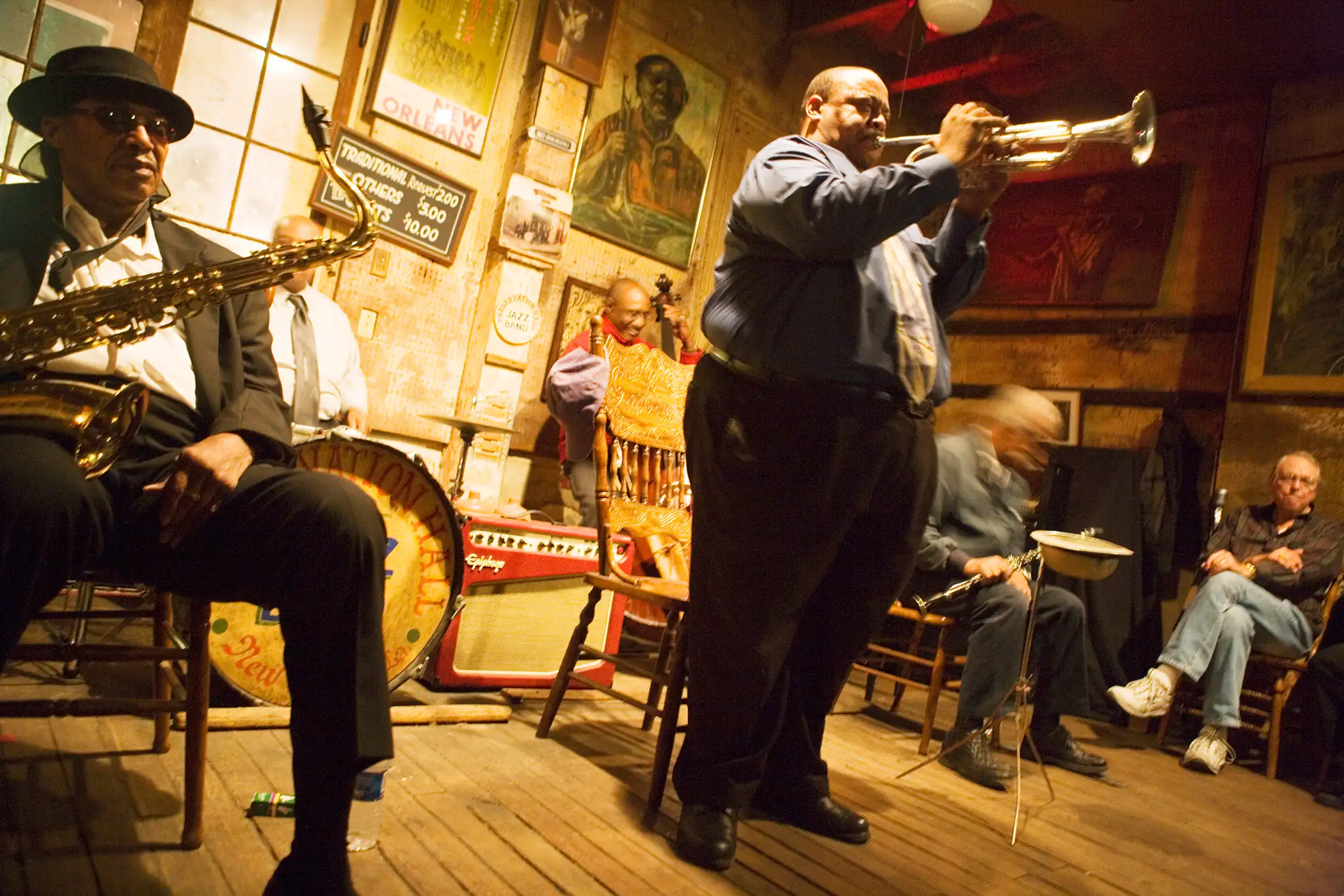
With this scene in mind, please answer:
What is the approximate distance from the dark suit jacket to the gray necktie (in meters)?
1.99

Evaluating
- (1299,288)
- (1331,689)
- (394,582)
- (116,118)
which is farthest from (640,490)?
(1299,288)

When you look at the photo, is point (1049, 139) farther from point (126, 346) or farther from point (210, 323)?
point (126, 346)

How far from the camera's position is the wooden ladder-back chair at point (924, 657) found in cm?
343

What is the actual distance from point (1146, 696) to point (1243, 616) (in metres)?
0.63

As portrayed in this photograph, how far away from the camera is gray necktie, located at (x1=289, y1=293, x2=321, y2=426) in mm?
3750

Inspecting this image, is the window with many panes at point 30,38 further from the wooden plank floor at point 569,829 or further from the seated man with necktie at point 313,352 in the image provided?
the wooden plank floor at point 569,829

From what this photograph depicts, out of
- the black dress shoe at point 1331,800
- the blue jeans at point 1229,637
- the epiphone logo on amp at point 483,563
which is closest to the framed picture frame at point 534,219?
the epiphone logo on amp at point 483,563

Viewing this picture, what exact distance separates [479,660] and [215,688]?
0.89 m

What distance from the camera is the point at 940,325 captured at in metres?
2.30

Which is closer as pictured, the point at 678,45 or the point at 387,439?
the point at 387,439

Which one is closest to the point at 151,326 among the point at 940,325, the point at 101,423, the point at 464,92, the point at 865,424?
the point at 101,423

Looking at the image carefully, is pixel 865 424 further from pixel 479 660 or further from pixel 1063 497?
pixel 1063 497

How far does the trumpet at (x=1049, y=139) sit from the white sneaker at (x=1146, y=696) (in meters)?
2.88

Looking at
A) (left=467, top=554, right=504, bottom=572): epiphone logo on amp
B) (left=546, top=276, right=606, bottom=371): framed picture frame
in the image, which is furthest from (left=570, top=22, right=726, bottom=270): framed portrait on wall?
(left=467, top=554, right=504, bottom=572): epiphone logo on amp
